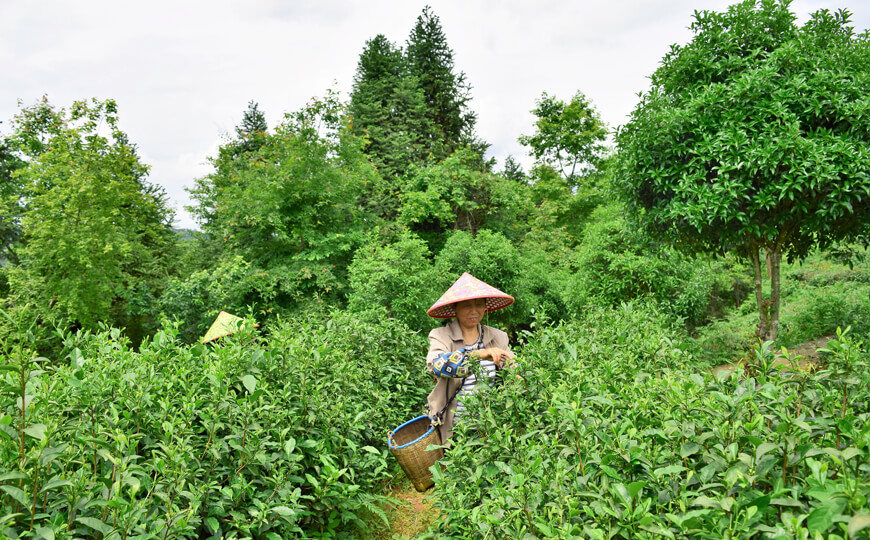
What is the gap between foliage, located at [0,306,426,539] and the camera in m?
1.43

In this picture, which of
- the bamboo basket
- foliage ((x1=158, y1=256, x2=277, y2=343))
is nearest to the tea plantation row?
the bamboo basket

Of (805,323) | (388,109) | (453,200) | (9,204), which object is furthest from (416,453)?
(9,204)

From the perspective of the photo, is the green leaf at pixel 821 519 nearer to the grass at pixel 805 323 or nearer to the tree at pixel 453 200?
the grass at pixel 805 323

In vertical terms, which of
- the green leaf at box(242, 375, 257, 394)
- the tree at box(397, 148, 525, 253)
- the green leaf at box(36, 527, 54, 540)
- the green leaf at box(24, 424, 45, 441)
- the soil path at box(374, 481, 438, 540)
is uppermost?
the tree at box(397, 148, 525, 253)

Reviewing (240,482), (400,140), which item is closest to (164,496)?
(240,482)

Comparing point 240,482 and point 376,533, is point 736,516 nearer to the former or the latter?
point 240,482

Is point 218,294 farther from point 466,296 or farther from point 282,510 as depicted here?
point 282,510

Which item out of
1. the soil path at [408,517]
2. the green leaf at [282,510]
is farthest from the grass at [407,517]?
the green leaf at [282,510]

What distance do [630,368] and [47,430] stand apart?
239 cm

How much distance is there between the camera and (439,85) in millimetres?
17406

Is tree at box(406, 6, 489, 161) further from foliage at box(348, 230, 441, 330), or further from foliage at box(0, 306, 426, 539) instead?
foliage at box(0, 306, 426, 539)

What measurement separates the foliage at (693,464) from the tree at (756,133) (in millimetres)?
2185

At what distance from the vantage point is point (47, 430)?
1358 mm

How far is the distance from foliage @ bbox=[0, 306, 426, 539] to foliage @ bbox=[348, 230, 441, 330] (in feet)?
10.2
